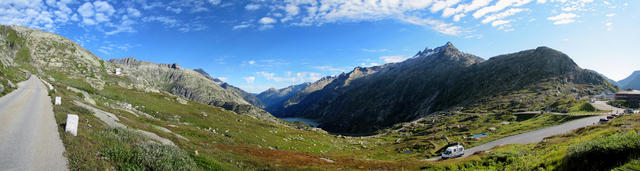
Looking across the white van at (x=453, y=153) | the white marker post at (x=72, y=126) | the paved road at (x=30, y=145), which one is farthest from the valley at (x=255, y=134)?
the white van at (x=453, y=153)

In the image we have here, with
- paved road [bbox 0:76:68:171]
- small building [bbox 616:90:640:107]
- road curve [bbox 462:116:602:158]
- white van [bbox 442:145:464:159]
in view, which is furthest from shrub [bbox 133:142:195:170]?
small building [bbox 616:90:640:107]

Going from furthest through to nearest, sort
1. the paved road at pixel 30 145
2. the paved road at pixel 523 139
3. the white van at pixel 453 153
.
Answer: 1. the paved road at pixel 523 139
2. the white van at pixel 453 153
3. the paved road at pixel 30 145

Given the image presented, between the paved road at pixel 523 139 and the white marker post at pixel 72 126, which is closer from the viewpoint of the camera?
the white marker post at pixel 72 126

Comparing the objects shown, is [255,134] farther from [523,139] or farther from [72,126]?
[523,139]

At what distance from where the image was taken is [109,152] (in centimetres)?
1236

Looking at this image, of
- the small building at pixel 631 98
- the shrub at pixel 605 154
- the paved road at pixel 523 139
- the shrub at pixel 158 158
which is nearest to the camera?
the shrub at pixel 605 154

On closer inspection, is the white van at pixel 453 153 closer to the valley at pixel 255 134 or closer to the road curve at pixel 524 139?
the road curve at pixel 524 139

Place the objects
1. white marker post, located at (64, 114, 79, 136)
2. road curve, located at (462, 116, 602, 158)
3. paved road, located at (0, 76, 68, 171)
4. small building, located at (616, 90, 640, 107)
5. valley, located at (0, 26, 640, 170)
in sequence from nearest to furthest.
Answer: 1. paved road, located at (0, 76, 68, 171)
2. valley, located at (0, 26, 640, 170)
3. white marker post, located at (64, 114, 79, 136)
4. road curve, located at (462, 116, 602, 158)
5. small building, located at (616, 90, 640, 107)

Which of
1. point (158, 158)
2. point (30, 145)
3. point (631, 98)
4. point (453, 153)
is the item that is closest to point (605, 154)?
point (158, 158)

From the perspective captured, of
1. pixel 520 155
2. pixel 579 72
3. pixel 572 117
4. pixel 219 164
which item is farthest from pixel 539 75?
pixel 219 164

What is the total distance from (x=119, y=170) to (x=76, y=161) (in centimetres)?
160

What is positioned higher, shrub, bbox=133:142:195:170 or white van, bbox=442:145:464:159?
shrub, bbox=133:142:195:170

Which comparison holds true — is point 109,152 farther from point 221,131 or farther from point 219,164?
point 221,131

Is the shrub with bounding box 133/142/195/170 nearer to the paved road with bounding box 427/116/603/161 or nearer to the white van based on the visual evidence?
the white van
